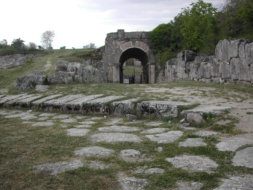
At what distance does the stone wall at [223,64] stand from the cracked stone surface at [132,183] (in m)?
6.57

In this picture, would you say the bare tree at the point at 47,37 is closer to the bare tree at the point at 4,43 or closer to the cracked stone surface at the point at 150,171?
the bare tree at the point at 4,43

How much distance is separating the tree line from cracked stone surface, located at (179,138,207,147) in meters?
7.58

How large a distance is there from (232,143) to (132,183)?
1.39 meters

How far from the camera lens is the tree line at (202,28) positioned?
397 inches

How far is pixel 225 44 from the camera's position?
9078 millimetres

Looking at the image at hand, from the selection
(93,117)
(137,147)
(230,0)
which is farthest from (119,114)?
(230,0)

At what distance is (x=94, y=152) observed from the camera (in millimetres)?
2635

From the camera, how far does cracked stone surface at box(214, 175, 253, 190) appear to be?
1.76 m

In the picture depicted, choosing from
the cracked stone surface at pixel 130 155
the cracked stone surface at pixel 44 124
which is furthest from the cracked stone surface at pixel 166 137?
the cracked stone surface at pixel 44 124

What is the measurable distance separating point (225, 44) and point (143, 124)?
6513 millimetres

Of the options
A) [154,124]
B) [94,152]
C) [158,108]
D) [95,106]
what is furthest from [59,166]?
[95,106]

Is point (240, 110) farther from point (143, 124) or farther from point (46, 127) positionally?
point (46, 127)

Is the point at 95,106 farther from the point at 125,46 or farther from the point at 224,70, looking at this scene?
the point at 125,46

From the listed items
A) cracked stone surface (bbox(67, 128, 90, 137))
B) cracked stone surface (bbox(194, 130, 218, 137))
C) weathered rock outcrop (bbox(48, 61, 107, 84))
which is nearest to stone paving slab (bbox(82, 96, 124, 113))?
cracked stone surface (bbox(67, 128, 90, 137))
